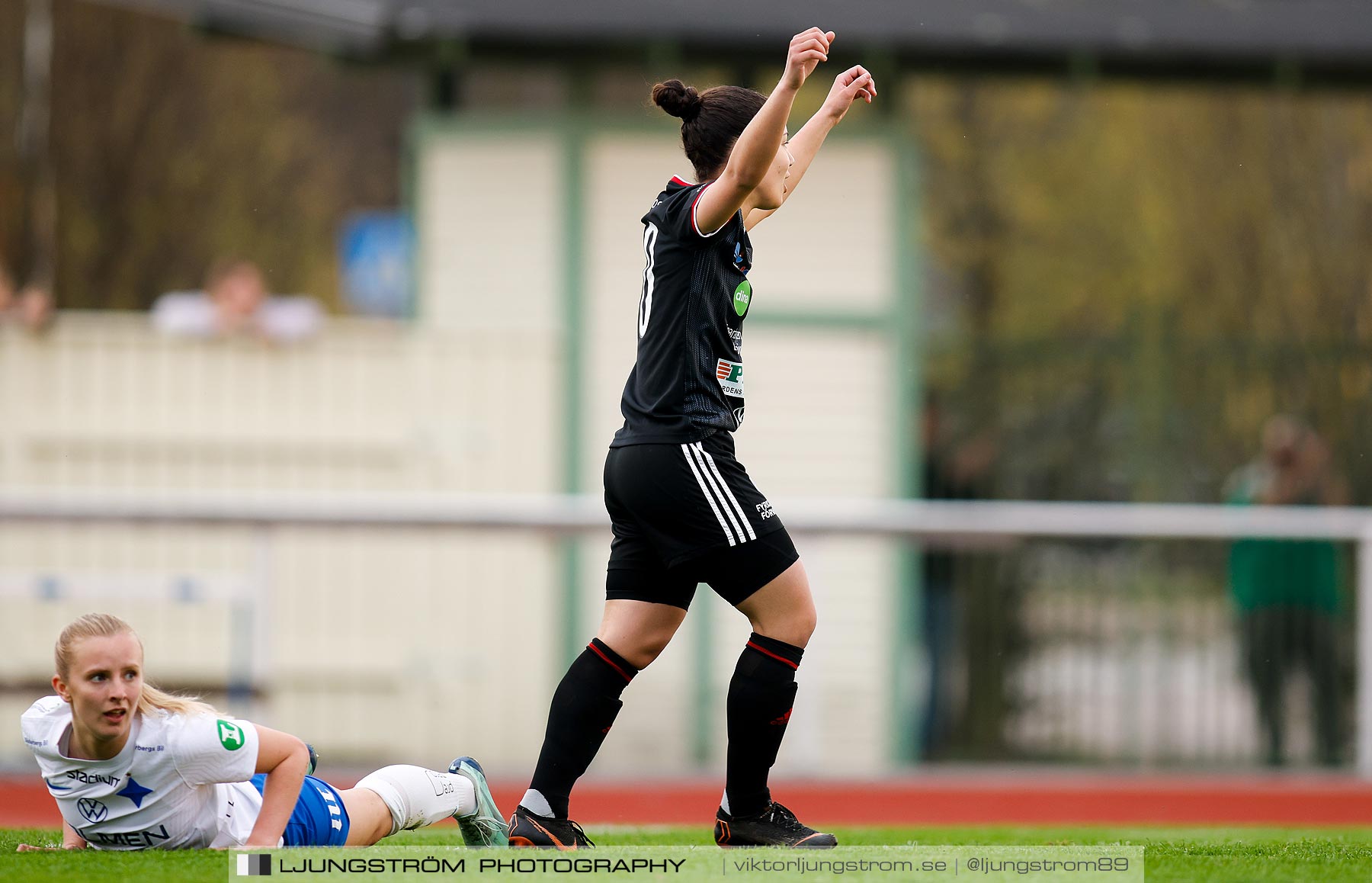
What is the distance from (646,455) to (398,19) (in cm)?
615

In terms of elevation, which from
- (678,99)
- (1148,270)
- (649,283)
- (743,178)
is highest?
(1148,270)

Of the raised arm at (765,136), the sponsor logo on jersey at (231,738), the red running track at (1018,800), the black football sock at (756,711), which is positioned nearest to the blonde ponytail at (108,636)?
the sponsor logo on jersey at (231,738)

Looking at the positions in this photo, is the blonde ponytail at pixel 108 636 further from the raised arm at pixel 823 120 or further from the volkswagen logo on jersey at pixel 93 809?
A: the raised arm at pixel 823 120

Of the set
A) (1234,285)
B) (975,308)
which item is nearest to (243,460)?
(975,308)

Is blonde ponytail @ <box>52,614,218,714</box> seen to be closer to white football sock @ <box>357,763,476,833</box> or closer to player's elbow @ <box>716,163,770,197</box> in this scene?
white football sock @ <box>357,763,476,833</box>

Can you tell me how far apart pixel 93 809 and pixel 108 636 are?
51cm

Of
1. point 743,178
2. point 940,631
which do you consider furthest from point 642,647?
point 940,631

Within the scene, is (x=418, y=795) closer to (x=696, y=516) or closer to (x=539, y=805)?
(x=539, y=805)

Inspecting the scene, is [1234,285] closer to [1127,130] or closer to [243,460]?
[1127,130]

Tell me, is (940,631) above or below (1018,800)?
above

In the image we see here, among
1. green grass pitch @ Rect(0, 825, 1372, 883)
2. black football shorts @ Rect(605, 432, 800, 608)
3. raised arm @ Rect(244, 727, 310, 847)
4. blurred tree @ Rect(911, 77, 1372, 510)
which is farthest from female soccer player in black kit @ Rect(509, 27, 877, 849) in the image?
blurred tree @ Rect(911, 77, 1372, 510)

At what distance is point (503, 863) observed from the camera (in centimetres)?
374

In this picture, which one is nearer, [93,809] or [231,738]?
[231,738]

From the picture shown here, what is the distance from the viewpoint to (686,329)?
3973mm
